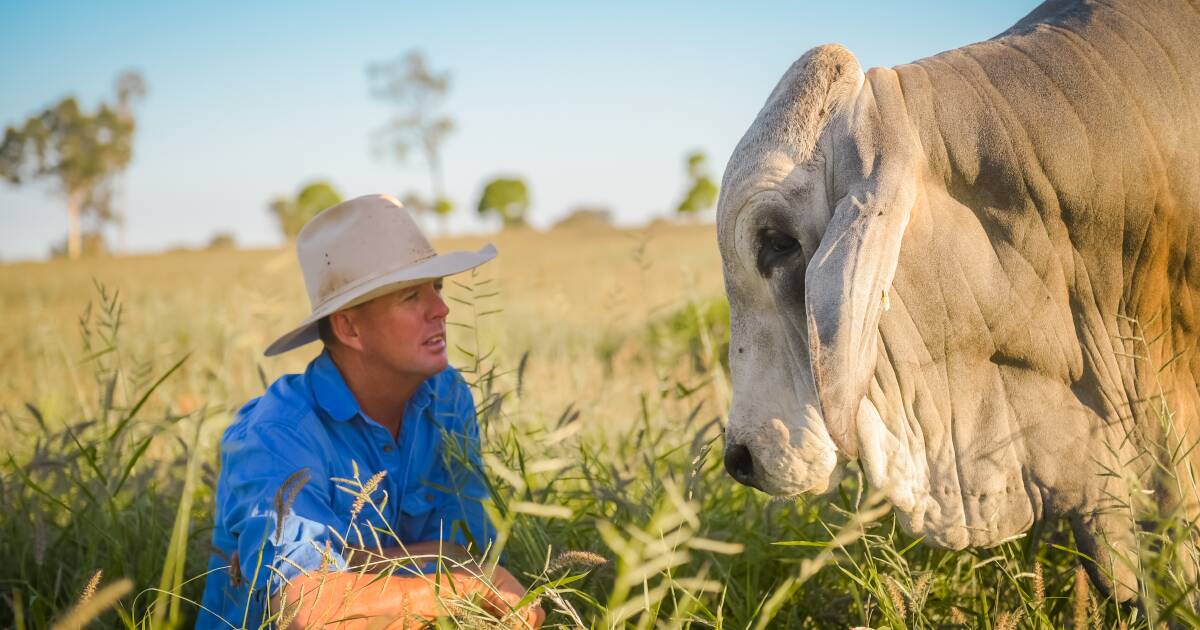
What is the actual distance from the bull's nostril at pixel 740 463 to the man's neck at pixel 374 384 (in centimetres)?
120

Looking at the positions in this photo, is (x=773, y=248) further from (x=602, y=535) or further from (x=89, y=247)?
(x=89, y=247)

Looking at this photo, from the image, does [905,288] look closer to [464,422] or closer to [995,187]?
[995,187]

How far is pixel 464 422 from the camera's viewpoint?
321 centimetres

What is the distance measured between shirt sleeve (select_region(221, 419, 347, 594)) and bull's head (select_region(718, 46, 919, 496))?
44.8 inches

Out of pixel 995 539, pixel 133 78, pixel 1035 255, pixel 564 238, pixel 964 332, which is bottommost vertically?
pixel 564 238

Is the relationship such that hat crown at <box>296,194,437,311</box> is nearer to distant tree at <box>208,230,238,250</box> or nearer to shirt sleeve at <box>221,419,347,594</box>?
shirt sleeve at <box>221,419,347,594</box>

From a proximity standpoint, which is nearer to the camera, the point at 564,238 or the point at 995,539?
the point at 995,539

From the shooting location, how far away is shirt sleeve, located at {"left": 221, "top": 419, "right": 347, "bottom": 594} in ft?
8.20

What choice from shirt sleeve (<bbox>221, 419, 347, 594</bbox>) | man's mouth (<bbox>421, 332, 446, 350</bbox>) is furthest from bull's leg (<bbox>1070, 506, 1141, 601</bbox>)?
man's mouth (<bbox>421, 332, 446, 350</bbox>)

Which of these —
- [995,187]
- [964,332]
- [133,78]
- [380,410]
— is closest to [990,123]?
[995,187]

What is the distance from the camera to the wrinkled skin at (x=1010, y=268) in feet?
7.35

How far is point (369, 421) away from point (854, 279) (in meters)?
1.76

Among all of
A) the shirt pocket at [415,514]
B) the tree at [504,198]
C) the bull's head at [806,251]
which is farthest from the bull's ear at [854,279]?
the tree at [504,198]

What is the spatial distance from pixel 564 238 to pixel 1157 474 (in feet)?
133
